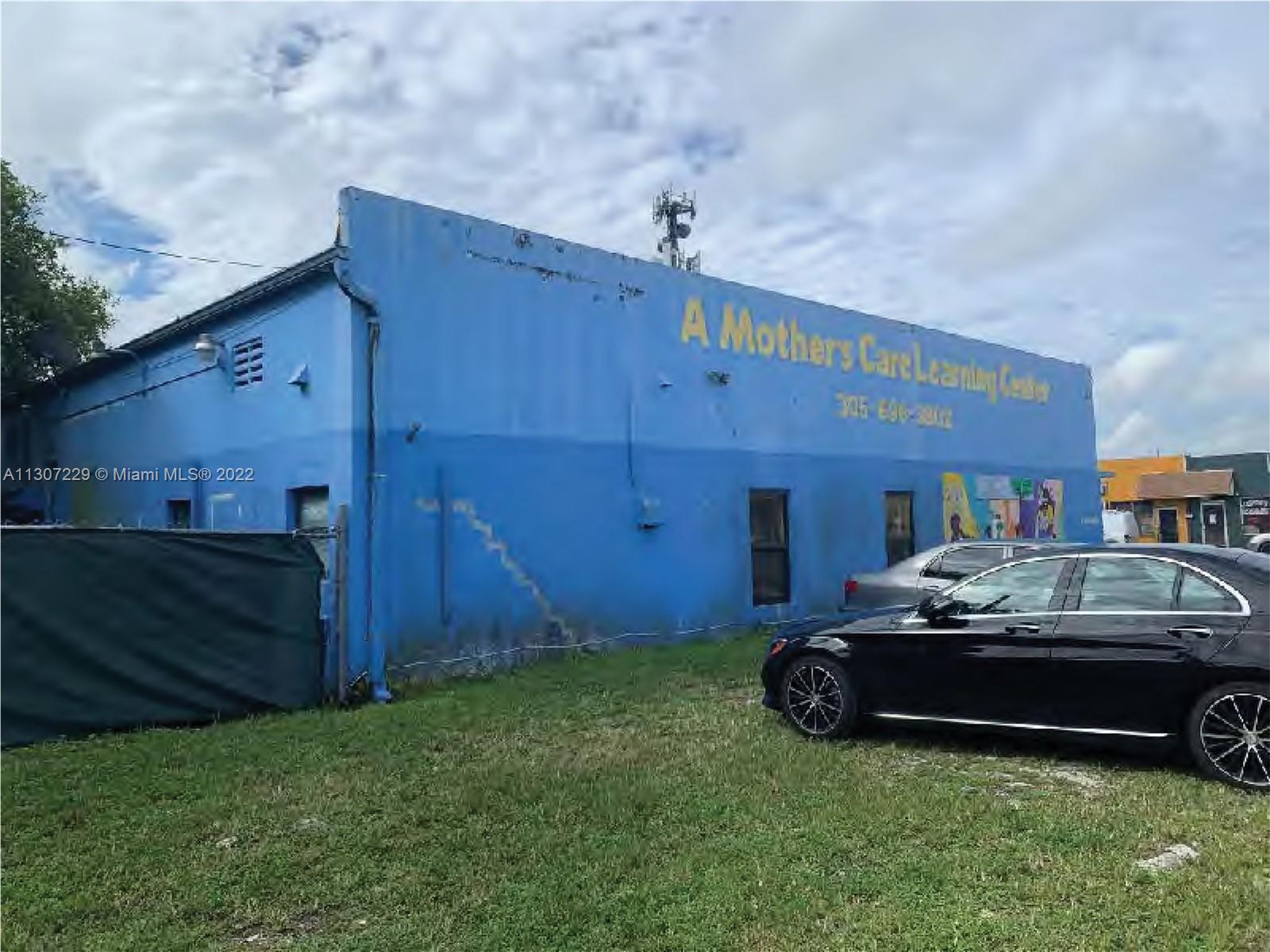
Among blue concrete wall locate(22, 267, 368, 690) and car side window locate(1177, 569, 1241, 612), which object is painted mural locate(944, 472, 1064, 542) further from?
blue concrete wall locate(22, 267, 368, 690)

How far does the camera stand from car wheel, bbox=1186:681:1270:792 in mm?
5656

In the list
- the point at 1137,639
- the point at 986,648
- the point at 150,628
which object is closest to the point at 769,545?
the point at 986,648

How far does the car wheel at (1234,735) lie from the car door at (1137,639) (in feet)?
0.41

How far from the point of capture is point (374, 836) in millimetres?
5270

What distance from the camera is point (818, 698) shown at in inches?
288

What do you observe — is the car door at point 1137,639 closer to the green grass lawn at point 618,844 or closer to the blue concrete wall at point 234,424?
the green grass lawn at point 618,844

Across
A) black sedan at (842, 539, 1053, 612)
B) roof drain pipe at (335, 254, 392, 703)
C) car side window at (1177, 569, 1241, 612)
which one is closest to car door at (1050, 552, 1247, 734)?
car side window at (1177, 569, 1241, 612)

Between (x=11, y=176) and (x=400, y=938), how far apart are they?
18651 millimetres

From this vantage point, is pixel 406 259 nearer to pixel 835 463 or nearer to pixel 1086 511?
pixel 835 463

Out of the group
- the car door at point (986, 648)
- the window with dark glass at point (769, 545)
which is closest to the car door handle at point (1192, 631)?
the car door at point (986, 648)

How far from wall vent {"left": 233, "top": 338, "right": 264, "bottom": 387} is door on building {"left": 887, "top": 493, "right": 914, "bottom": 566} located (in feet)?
34.1

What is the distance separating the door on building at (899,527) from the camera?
54.7ft

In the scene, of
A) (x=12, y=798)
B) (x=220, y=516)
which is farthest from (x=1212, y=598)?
(x=220, y=516)

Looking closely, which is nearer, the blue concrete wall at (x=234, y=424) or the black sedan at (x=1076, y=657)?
the black sedan at (x=1076, y=657)
